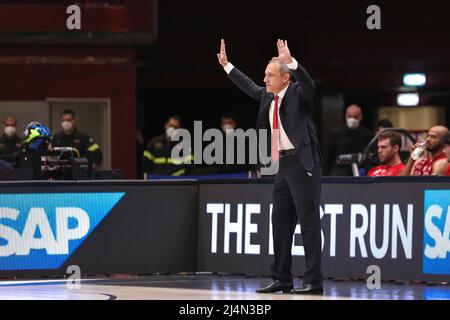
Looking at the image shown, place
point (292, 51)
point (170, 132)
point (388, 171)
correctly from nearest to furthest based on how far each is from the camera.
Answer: point (388, 171)
point (170, 132)
point (292, 51)

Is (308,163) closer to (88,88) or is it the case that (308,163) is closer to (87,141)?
(87,141)

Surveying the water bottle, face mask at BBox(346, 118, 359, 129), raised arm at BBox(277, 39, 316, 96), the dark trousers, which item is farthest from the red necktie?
face mask at BBox(346, 118, 359, 129)

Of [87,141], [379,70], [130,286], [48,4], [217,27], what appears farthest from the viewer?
[217,27]

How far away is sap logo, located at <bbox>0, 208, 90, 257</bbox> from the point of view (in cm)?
1317

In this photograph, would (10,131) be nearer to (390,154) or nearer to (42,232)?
(42,232)

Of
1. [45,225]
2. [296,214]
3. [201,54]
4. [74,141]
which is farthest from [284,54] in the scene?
[201,54]

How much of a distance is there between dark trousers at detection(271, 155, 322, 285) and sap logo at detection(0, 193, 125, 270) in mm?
2693

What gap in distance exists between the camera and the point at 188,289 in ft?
39.6

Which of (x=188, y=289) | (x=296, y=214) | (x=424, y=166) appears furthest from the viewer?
(x=424, y=166)

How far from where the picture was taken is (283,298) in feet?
35.9

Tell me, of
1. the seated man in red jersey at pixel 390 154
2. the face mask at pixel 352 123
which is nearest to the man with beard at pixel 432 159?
the seated man in red jersey at pixel 390 154

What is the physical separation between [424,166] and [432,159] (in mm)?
118

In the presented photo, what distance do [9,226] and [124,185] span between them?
132 cm
